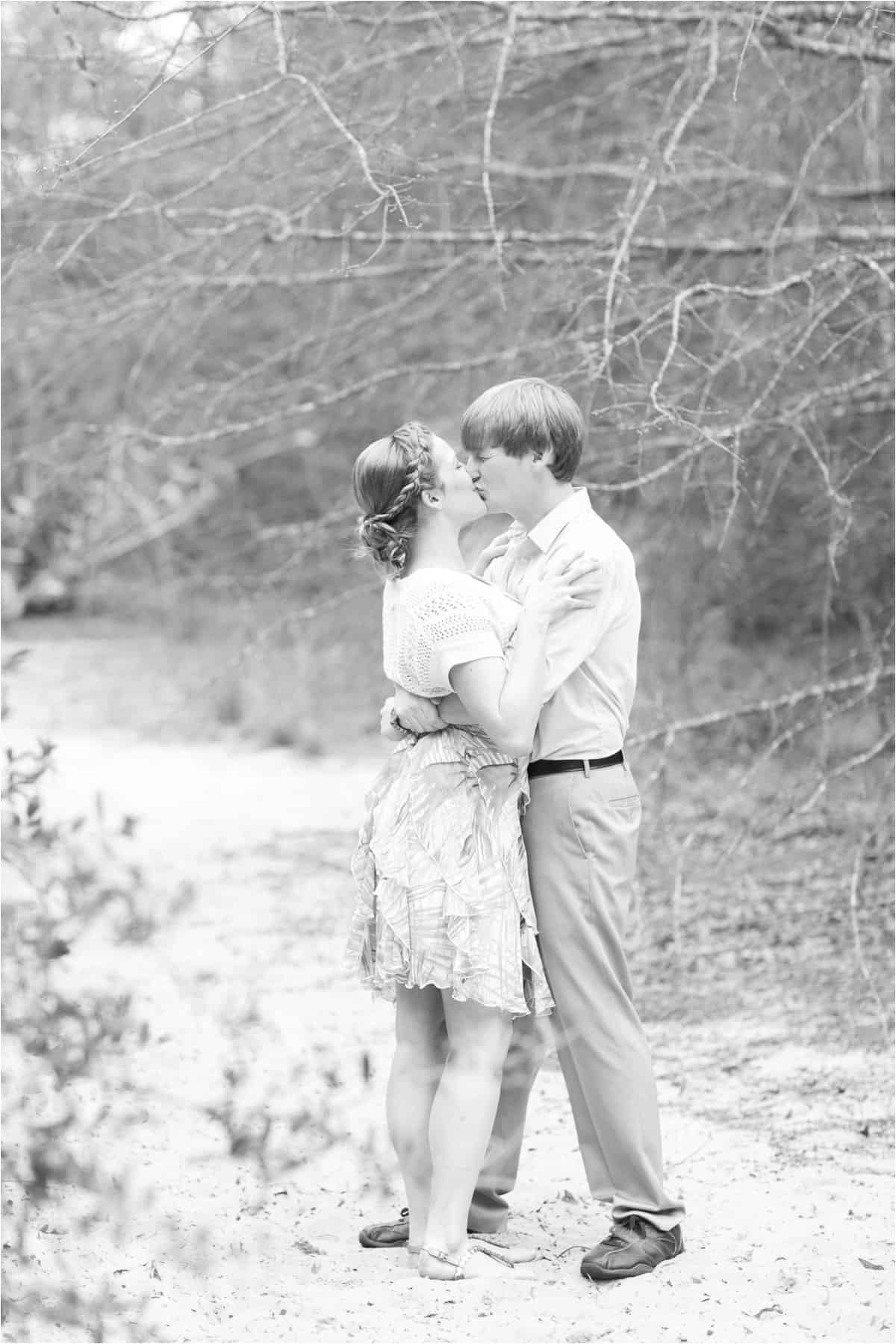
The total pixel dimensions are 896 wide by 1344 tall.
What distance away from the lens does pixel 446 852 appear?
8.52 ft

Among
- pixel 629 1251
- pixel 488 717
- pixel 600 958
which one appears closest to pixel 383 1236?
pixel 629 1251

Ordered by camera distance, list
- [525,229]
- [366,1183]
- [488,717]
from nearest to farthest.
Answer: [488,717] → [366,1183] → [525,229]

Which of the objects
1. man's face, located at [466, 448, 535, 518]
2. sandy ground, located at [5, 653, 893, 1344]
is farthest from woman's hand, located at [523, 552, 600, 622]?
sandy ground, located at [5, 653, 893, 1344]

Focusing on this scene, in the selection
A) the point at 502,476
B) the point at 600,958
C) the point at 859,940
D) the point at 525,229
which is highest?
the point at 525,229

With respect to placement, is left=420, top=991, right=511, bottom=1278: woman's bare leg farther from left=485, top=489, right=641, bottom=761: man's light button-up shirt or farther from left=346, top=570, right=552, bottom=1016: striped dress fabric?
left=485, top=489, right=641, bottom=761: man's light button-up shirt

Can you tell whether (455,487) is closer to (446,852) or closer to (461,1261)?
(446,852)

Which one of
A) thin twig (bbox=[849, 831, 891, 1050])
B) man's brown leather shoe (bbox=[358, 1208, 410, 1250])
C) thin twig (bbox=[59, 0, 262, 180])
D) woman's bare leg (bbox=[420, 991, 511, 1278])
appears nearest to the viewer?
thin twig (bbox=[59, 0, 262, 180])

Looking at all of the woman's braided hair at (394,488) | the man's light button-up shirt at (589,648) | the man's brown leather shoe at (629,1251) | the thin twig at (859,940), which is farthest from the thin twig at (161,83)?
the thin twig at (859,940)

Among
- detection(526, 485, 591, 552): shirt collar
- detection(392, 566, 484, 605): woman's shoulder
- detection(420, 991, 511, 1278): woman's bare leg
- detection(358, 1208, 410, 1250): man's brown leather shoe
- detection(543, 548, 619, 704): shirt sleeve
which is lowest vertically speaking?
detection(358, 1208, 410, 1250): man's brown leather shoe

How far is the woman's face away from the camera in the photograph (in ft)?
8.71

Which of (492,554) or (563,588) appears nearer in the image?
(563,588)

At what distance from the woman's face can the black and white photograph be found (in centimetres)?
2

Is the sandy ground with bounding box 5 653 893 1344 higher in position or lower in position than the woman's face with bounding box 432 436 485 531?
lower

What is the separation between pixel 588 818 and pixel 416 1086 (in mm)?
533
